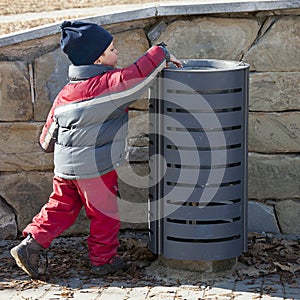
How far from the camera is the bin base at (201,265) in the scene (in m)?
4.96

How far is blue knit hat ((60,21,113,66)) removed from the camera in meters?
4.76

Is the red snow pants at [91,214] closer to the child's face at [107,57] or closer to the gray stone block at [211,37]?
the child's face at [107,57]

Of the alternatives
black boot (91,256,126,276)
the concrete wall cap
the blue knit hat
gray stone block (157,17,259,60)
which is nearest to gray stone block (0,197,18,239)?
black boot (91,256,126,276)

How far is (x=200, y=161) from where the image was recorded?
15.6 feet

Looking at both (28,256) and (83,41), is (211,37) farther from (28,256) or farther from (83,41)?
(28,256)

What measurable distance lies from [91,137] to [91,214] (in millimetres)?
491

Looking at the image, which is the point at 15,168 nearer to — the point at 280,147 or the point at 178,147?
the point at 178,147

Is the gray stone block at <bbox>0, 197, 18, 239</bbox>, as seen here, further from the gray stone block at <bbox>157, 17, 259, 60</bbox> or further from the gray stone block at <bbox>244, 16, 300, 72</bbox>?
the gray stone block at <bbox>244, 16, 300, 72</bbox>

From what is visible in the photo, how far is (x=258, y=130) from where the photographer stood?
18.1ft

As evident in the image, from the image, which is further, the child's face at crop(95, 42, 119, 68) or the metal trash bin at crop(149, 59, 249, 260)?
the child's face at crop(95, 42, 119, 68)

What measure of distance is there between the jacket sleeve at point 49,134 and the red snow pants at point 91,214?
0.21m

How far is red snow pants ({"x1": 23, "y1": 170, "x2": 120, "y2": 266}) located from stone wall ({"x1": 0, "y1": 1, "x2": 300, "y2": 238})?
0.66m

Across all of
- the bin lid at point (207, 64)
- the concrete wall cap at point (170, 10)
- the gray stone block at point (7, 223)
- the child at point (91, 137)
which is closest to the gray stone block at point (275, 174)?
the bin lid at point (207, 64)

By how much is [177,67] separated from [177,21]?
616mm
